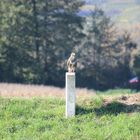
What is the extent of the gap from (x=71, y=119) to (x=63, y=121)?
166 millimetres

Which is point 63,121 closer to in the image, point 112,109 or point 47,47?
point 112,109

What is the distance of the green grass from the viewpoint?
9.52m

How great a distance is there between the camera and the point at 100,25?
63094 mm

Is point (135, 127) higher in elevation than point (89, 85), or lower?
higher

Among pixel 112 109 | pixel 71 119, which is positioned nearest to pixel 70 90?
pixel 71 119

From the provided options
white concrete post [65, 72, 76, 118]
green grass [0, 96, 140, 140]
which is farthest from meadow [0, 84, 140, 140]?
white concrete post [65, 72, 76, 118]

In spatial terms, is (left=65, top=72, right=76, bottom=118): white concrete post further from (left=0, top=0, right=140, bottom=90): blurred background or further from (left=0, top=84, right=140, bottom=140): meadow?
(left=0, top=0, right=140, bottom=90): blurred background

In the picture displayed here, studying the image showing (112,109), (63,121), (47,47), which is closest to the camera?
(63,121)

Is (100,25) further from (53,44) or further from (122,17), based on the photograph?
(122,17)

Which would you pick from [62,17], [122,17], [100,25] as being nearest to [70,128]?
[62,17]

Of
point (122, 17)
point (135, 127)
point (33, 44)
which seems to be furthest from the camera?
point (122, 17)

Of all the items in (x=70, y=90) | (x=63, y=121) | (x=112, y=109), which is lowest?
(x=63, y=121)

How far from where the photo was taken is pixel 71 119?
1034 cm

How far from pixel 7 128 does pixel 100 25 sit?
2119 inches
